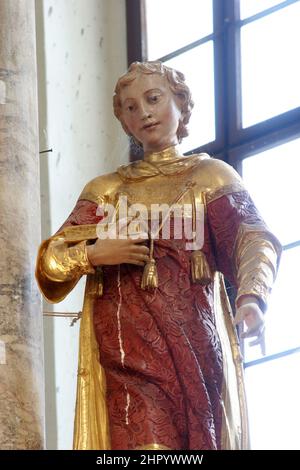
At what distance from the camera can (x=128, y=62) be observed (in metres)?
8.70

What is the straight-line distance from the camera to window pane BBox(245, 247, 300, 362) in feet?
26.2

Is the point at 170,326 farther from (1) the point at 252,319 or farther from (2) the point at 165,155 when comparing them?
(2) the point at 165,155

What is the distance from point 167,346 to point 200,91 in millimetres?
2058

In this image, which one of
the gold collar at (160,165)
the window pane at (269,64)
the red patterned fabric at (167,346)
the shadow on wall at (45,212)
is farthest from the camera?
the window pane at (269,64)

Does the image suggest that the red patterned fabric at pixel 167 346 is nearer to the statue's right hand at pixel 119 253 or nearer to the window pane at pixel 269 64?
the statue's right hand at pixel 119 253

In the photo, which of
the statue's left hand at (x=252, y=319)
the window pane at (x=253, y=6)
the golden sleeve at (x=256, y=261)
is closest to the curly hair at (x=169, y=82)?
the golden sleeve at (x=256, y=261)

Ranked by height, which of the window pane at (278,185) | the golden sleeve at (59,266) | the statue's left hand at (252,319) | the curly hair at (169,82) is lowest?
the statue's left hand at (252,319)

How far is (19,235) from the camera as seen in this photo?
7.17m

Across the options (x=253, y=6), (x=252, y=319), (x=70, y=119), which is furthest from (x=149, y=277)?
(x=253, y=6)

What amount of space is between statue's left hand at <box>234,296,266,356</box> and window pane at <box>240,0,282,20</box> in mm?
2175

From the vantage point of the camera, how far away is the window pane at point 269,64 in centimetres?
842

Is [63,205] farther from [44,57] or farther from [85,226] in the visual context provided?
[85,226]

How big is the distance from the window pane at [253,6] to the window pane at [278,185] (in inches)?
20.8
